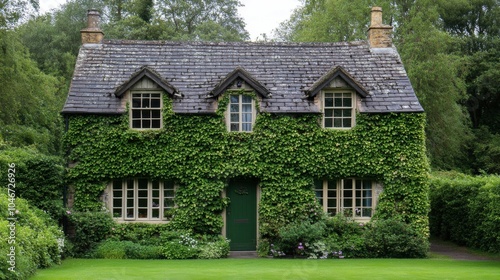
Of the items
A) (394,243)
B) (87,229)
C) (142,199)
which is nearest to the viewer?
(87,229)

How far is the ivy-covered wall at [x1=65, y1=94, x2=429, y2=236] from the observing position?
26.2m

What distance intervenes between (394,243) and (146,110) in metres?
10.2

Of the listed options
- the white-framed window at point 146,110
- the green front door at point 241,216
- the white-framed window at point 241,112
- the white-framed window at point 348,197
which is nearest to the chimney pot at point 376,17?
the white-framed window at point 241,112

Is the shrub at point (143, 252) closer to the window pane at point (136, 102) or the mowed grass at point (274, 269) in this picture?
the mowed grass at point (274, 269)

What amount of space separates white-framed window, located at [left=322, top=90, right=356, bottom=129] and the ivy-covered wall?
42 cm

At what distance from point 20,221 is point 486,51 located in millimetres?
41919

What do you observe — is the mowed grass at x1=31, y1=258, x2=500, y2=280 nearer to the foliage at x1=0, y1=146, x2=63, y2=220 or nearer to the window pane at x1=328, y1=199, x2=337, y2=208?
the foliage at x1=0, y1=146, x2=63, y2=220

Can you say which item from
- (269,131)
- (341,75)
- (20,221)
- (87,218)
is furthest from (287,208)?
(20,221)

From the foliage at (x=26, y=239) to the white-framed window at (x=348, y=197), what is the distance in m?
9.63

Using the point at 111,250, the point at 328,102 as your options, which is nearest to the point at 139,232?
the point at 111,250

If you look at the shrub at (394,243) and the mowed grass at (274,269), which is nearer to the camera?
the mowed grass at (274,269)

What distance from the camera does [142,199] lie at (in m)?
26.6

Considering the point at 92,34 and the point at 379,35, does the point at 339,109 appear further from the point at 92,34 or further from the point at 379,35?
the point at 92,34

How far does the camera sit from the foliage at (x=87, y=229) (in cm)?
2514
